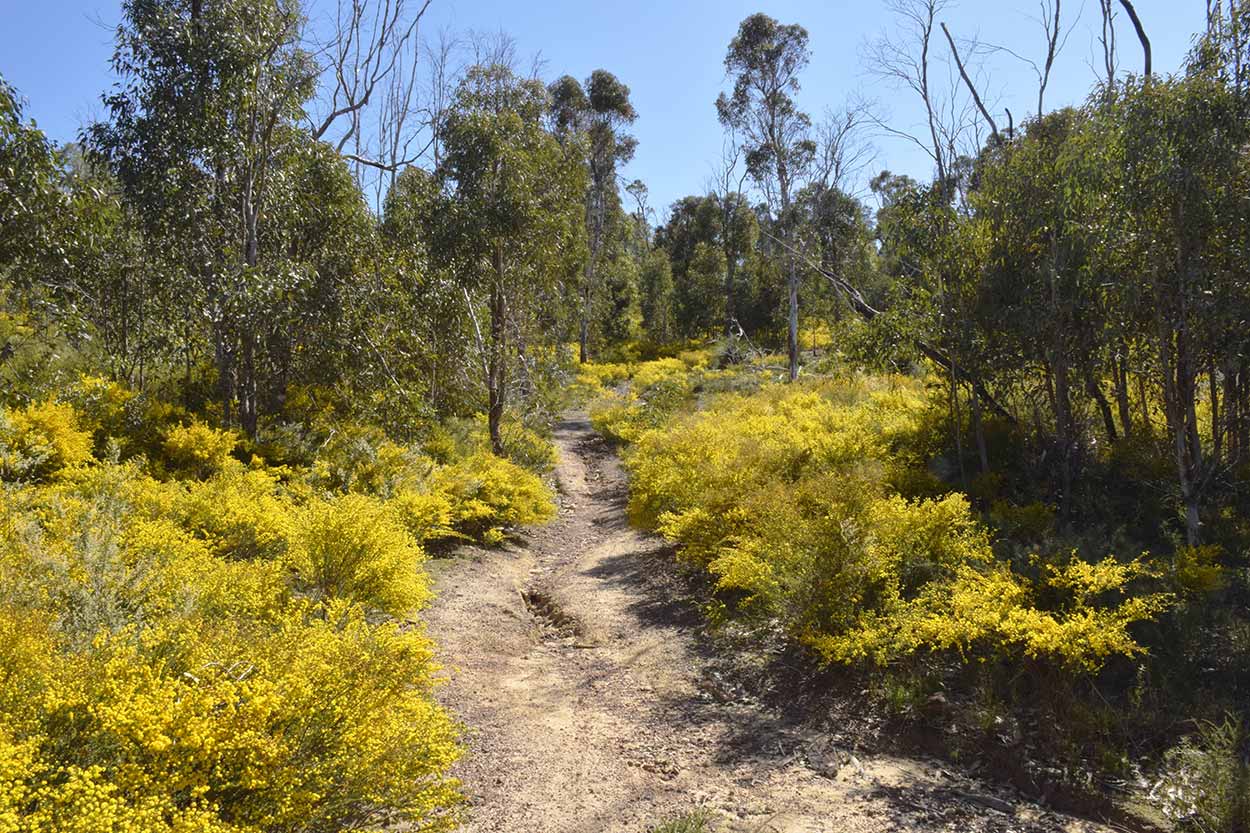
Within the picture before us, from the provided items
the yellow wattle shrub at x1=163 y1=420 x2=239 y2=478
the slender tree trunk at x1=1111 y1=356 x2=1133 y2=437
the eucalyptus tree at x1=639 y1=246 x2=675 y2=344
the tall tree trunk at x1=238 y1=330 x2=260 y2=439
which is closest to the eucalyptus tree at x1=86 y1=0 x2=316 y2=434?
the tall tree trunk at x1=238 y1=330 x2=260 y2=439

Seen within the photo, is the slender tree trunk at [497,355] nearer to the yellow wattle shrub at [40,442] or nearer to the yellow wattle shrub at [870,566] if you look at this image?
the yellow wattle shrub at [870,566]

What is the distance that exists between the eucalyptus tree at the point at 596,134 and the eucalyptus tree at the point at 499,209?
42.6 feet

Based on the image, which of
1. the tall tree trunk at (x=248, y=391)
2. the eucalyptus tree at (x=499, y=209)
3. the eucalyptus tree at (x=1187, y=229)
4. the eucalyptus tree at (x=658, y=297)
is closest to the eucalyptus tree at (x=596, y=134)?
the eucalyptus tree at (x=658, y=297)

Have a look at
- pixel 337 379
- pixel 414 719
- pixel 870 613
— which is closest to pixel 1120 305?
pixel 870 613

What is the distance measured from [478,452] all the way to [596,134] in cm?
2062

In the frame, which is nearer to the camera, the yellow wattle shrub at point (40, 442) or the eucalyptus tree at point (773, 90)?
the yellow wattle shrub at point (40, 442)

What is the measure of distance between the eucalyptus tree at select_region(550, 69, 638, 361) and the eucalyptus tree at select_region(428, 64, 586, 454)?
13.0 m

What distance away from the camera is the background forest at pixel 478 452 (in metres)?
3.05

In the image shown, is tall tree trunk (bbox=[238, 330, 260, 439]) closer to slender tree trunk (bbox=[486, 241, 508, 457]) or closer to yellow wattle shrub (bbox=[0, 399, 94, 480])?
yellow wattle shrub (bbox=[0, 399, 94, 480])

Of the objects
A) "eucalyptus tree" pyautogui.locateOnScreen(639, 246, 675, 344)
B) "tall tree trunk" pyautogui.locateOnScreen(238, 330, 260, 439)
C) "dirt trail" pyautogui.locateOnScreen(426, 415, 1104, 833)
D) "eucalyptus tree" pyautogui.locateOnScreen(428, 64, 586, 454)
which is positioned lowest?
"dirt trail" pyautogui.locateOnScreen(426, 415, 1104, 833)

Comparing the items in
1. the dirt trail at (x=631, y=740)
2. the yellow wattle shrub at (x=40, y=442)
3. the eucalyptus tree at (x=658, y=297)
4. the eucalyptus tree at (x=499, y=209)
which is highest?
the eucalyptus tree at (x=658, y=297)

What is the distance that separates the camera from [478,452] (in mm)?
11992

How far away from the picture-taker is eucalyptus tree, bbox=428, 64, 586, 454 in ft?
38.1

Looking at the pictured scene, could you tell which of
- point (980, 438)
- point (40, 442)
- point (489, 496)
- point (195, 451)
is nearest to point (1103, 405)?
point (980, 438)
